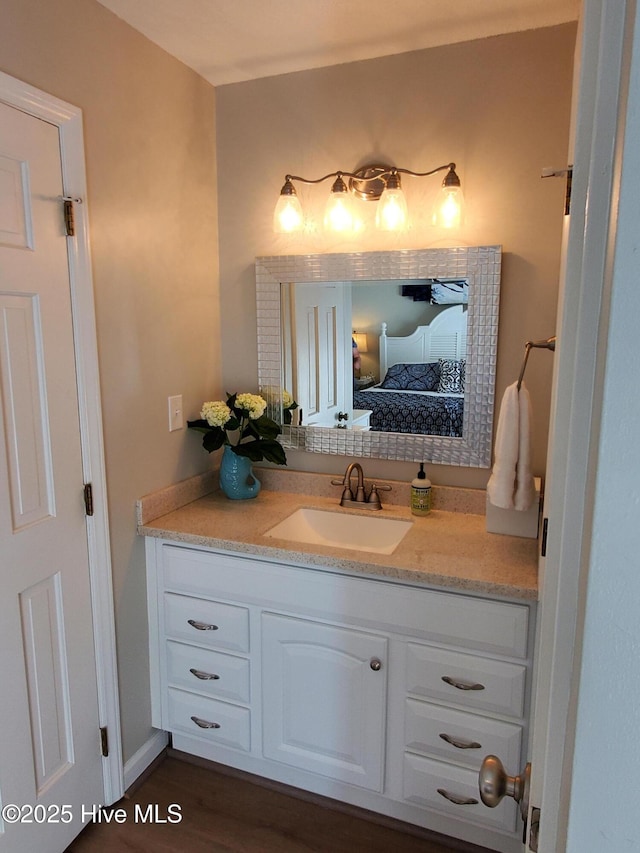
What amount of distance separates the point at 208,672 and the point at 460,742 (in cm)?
84

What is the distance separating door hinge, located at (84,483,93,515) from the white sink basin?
1.96 feet

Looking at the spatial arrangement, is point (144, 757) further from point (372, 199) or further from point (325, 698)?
point (372, 199)

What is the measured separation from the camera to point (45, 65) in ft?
4.78

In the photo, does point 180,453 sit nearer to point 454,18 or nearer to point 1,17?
point 1,17

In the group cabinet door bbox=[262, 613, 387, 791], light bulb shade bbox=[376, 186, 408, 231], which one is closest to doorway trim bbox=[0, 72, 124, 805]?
cabinet door bbox=[262, 613, 387, 791]

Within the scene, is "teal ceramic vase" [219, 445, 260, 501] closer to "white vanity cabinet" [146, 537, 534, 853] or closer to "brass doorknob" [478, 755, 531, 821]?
"white vanity cabinet" [146, 537, 534, 853]

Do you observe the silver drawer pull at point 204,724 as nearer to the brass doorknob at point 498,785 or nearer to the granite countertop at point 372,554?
the granite countertop at point 372,554

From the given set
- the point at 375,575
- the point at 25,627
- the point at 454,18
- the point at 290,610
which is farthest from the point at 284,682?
the point at 454,18

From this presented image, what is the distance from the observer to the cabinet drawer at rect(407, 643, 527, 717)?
1528 millimetres

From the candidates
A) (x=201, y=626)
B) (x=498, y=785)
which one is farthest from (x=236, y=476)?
(x=498, y=785)

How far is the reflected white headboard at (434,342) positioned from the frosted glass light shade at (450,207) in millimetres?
281

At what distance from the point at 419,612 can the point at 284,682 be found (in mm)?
532

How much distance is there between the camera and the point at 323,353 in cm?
216

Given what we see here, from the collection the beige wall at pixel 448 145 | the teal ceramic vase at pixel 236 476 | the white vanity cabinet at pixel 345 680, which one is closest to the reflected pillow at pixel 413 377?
the beige wall at pixel 448 145
